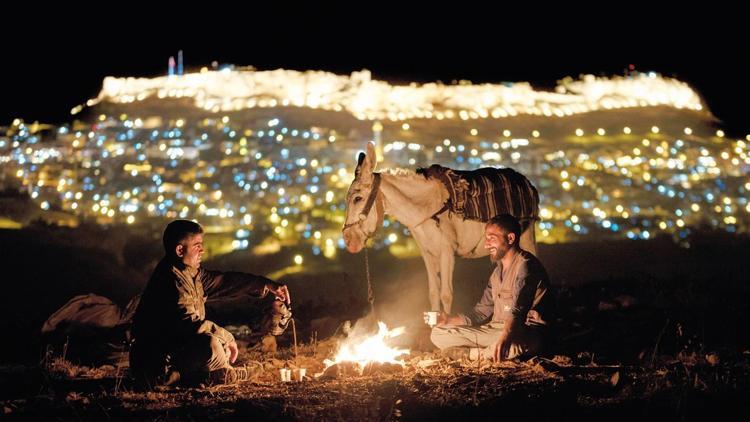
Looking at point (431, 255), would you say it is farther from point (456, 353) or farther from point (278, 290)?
point (278, 290)

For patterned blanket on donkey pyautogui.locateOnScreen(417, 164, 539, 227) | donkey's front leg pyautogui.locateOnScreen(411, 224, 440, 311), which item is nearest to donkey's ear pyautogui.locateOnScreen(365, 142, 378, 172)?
patterned blanket on donkey pyautogui.locateOnScreen(417, 164, 539, 227)

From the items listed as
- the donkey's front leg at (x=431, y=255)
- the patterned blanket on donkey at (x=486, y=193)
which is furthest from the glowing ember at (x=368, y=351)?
the patterned blanket on donkey at (x=486, y=193)

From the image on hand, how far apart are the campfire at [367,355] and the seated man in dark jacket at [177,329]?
986 millimetres

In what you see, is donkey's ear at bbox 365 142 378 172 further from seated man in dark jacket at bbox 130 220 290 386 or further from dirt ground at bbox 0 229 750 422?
seated man in dark jacket at bbox 130 220 290 386

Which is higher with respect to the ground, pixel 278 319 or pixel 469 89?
pixel 469 89

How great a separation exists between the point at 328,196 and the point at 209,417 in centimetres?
1201

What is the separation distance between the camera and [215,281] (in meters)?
7.96

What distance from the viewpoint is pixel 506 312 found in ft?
26.7

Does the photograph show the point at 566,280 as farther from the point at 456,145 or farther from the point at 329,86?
the point at 329,86

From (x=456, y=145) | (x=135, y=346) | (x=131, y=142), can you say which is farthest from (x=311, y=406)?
(x=131, y=142)

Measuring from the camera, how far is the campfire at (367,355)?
764 cm

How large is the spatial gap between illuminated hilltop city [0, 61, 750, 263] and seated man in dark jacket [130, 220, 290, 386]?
29.9 ft

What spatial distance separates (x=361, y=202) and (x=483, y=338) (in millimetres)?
2207

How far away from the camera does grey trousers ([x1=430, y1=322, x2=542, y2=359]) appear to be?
778 centimetres
